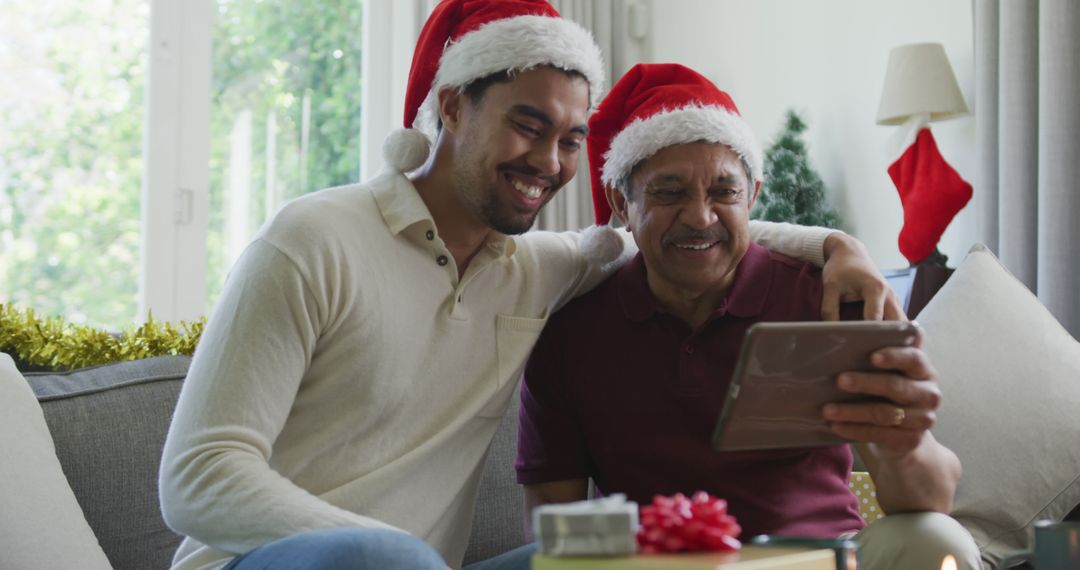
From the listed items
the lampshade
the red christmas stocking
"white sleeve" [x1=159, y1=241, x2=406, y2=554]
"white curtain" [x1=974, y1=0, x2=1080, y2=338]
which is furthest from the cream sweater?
the lampshade

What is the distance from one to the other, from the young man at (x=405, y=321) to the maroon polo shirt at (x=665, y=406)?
8cm

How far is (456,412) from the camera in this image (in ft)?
5.35

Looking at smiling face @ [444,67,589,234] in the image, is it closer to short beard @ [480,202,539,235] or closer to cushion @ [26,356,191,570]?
short beard @ [480,202,539,235]

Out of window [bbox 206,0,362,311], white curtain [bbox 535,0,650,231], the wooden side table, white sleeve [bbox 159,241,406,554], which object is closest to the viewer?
the wooden side table

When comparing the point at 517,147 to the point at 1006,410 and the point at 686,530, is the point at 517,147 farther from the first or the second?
the point at 1006,410

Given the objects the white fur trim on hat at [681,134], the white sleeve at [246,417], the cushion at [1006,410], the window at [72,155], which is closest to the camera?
the white sleeve at [246,417]

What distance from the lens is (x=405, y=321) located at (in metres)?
1.58

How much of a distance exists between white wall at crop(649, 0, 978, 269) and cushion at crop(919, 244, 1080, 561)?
3.44 ft

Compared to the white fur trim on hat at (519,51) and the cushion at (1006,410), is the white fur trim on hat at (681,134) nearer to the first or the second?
the white fur trim on hat at (519,51)

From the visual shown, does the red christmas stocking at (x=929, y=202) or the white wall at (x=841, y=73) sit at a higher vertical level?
the white wall at (x=841, y=73)

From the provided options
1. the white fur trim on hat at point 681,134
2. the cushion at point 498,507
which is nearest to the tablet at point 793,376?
the white fur trim on hat at point 681,134

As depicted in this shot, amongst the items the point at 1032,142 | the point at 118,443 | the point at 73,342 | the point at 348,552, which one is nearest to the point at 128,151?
the point at 73,342

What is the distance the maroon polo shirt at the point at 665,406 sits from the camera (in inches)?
66.6

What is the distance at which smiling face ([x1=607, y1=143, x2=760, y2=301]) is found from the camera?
175 cm
